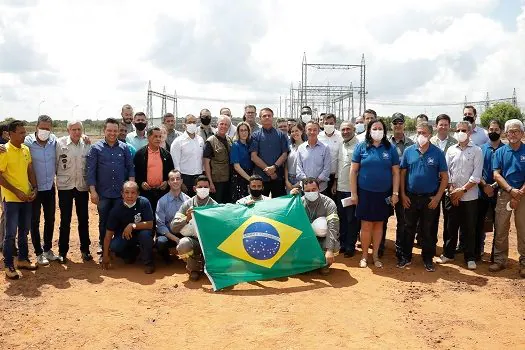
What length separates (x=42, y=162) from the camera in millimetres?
6953

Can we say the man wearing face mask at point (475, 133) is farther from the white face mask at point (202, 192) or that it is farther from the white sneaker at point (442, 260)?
the white face mask at point (202, 192)

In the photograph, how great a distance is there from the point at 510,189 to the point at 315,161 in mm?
2919

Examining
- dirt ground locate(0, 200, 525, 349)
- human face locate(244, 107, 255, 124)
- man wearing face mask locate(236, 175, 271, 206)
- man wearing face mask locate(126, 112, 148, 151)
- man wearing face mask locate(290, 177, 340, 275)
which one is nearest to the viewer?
dirt ground locate(0, 200, 525, 349)

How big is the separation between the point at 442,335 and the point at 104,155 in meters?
5.17

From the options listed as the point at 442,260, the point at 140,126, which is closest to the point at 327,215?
the point at 442,260

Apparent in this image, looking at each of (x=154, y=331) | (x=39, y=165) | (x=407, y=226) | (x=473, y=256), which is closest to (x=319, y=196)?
(x=407, y=226)

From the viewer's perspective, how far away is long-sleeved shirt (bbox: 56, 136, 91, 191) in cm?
713

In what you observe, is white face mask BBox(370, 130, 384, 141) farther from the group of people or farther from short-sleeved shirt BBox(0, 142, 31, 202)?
short-sleeved shirt BBox(0, 142, 31, 202)

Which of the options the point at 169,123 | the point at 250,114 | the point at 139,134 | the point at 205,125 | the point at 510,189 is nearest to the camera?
the point at 510,189

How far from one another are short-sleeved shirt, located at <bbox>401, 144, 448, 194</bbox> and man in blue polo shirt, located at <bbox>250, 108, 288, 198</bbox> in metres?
2.17

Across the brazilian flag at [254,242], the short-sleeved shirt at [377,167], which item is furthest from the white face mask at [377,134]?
the brazilian flag at [254,242]

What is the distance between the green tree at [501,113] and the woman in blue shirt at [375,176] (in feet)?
118

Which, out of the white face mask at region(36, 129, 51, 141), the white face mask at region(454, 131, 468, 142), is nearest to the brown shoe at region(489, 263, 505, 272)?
the white face mask at region(454, 131, 468, 142)

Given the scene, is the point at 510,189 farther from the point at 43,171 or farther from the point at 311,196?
the point at 43,171
